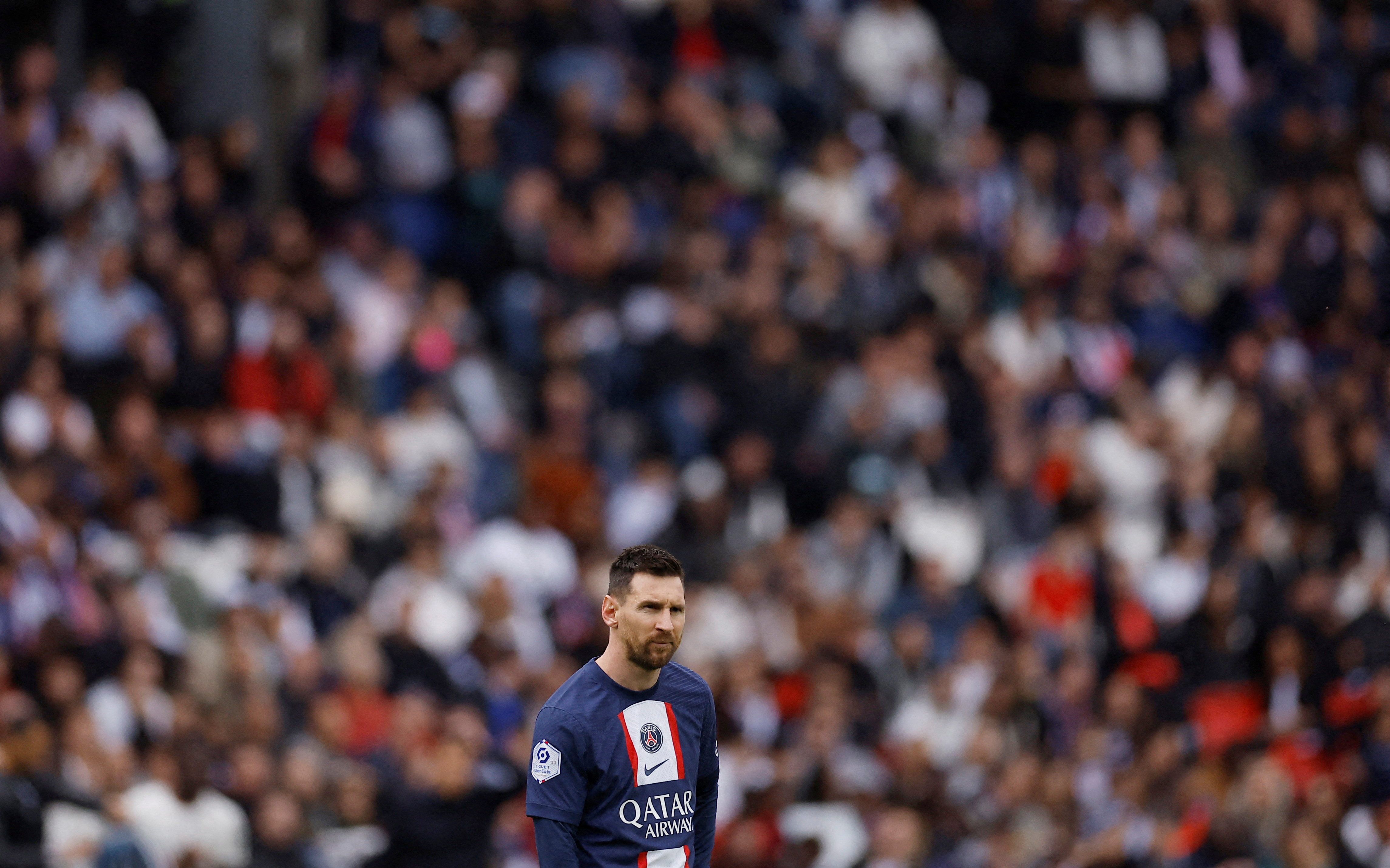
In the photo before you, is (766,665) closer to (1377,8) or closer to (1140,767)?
(1140,767)

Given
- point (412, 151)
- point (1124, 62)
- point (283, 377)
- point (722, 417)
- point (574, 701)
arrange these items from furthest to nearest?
point (1124, 62) → point (412, 151) → point (722, 417) → point (283, 377) → point (574, 701)

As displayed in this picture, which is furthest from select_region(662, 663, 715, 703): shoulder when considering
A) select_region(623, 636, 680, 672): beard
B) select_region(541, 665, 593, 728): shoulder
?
select_region(541, 665, 593, 728): shoulder

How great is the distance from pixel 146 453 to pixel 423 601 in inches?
85.4

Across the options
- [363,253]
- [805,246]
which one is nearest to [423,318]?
[363,253]

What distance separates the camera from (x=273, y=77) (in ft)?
55.4

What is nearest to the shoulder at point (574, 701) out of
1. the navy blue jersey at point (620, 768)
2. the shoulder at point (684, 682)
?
the navy blue jersey at point (620, 768)

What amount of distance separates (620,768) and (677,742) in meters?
0.25

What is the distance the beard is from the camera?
5.82m

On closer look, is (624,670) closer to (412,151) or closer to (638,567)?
(638,567)

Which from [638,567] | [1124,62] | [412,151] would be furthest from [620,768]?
[1124,62]

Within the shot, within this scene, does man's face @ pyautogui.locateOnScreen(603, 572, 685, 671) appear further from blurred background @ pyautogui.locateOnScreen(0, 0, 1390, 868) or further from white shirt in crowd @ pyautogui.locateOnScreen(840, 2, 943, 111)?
white shirt in crowd @ pyautogui.locateOnScreen(840, 2, 943, 111)

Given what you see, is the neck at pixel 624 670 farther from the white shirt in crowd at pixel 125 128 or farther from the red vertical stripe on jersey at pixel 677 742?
the white shirt in crowd at pixel 125 128

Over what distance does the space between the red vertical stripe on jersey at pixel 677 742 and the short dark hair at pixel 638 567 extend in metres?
0.45

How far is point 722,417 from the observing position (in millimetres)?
14750
